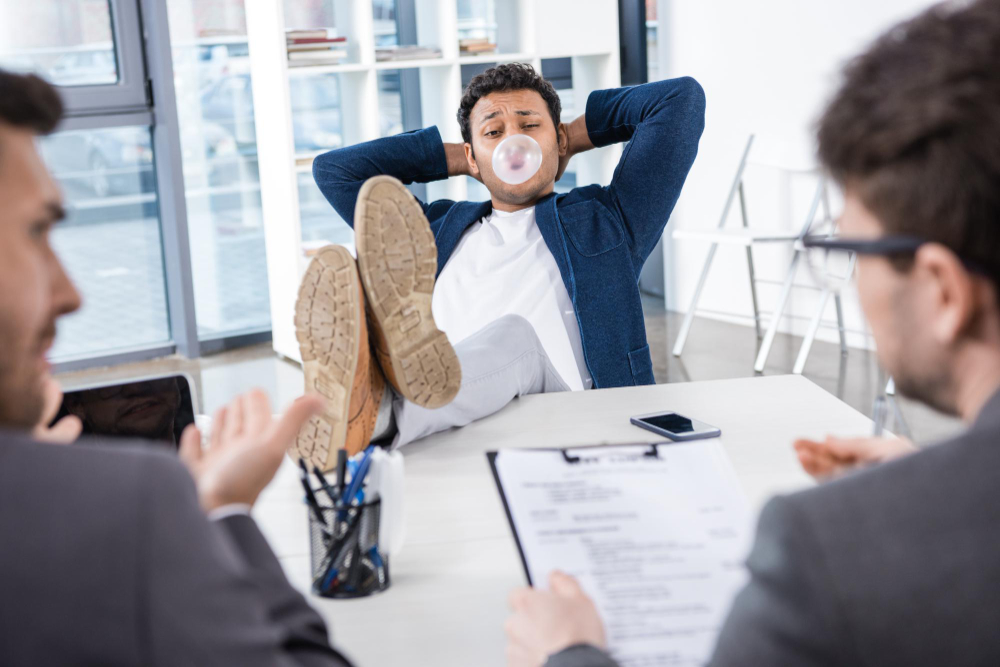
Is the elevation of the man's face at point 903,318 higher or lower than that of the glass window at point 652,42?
lower

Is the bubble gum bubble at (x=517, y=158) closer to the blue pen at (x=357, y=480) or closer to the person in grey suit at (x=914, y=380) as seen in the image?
the blue pen at (x=357, y=480)

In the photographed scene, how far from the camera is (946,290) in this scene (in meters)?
0.67

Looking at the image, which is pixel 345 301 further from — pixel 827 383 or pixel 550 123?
pixel 827 383

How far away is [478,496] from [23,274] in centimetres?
76

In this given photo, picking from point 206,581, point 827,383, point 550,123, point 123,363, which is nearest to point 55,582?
point 206,581

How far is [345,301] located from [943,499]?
0.84 metres

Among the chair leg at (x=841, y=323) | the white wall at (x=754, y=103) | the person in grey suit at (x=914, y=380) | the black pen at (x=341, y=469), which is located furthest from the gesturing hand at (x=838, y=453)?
the chair leg at (x=841, y=323)

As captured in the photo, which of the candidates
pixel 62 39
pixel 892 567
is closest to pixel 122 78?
pixel 62 39

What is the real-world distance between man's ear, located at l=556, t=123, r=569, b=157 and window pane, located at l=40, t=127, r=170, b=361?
8.85 ft

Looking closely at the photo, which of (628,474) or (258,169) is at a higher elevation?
(258,169)

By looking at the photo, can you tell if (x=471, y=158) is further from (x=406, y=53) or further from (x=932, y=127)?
(x=406, y=53)

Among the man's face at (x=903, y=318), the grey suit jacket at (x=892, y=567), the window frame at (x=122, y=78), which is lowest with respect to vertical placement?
the grey suit jacket at (x=892, y=567)

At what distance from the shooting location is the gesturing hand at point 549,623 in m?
0.81

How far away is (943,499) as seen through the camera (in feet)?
1.90
